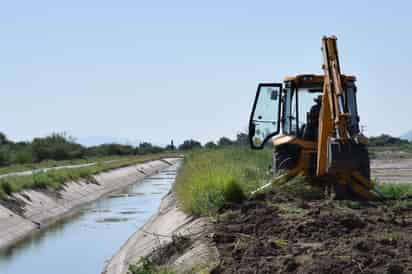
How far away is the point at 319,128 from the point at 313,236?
17.6 ft

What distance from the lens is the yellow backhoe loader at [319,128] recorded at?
49.9ft

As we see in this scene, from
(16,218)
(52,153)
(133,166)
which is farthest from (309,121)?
(52,153)

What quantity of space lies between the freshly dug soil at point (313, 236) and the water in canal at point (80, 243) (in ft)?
23.5

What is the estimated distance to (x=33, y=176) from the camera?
36.6m

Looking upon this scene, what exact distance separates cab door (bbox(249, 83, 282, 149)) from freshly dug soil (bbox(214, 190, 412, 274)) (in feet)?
10.3

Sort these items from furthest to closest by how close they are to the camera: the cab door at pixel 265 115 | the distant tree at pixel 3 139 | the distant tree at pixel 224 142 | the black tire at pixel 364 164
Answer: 1. the distant tree at pixel 3 139
2. the distant tree at pixel 224 142
3. the cab door at pixel 265 115
4. the black tire at pixel 364 164

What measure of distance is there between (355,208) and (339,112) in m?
2.00

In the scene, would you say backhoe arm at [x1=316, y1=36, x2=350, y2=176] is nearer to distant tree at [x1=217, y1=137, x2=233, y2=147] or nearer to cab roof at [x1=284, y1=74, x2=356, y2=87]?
cab roof at [x1=284, y1=74, x2=356, y2=87]

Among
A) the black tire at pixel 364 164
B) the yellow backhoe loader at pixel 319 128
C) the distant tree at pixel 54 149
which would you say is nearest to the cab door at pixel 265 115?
the yellow backhoe loader at pixel 319 128

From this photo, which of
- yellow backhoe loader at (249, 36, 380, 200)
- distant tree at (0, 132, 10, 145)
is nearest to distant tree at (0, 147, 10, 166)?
distant tree at (0, 132, 10, 145)

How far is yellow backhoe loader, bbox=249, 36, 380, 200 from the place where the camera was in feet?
49.9

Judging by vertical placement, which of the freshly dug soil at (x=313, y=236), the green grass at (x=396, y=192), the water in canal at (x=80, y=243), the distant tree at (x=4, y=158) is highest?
the distant tree at (x=4, y=158)

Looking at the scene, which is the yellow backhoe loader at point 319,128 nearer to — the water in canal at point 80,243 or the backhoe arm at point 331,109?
the backhoe arm at point 331,109

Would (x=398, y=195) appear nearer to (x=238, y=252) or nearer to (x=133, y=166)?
(x=238, y=252)
